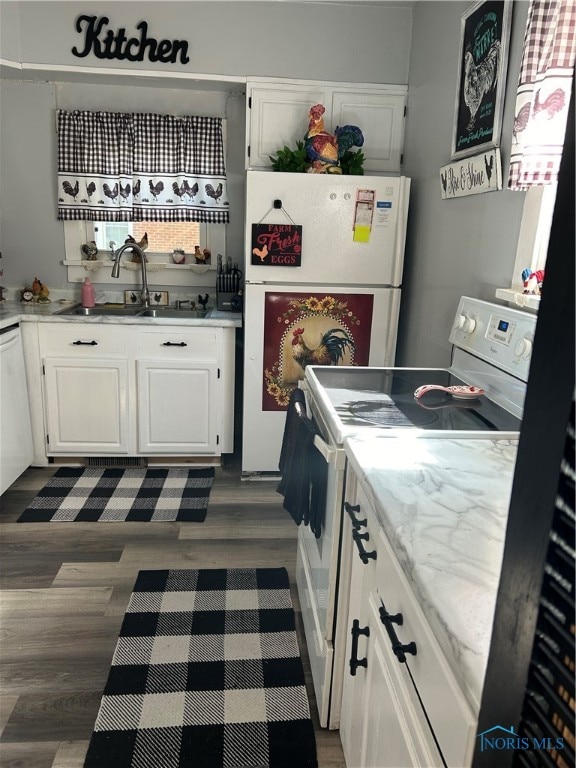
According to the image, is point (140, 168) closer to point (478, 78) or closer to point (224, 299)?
point (224, 299)

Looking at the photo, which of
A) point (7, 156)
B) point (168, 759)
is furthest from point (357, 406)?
point (7, 156)

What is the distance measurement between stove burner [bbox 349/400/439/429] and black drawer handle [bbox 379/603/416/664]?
0.55m

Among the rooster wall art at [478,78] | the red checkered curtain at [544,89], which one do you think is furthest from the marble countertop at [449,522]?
the rooster wall art at [478,78]

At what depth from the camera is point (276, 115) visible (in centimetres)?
309

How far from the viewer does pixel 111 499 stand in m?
2.97

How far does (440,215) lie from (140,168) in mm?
1807

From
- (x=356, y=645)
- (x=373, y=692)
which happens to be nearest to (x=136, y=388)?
(x=356, y=645)

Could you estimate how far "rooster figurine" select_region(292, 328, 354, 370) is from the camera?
10.0 feet

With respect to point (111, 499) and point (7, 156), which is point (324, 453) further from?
point (7, 156)

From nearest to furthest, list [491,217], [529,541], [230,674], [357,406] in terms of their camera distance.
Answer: [529,541], [357,406], [230,674], [491,217]

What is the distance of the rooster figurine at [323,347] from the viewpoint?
3062 millimetres

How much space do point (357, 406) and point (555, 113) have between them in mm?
925

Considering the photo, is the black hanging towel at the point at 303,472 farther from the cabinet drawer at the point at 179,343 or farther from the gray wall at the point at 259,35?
the gray wall at the point at 259,35

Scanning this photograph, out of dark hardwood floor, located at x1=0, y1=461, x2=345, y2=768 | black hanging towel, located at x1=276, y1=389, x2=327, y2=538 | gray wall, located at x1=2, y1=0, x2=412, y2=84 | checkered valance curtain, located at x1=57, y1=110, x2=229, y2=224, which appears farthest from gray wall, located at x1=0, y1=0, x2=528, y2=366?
dark hardwood floor, located at x1=0, y1=461, x2=345, y2=768
